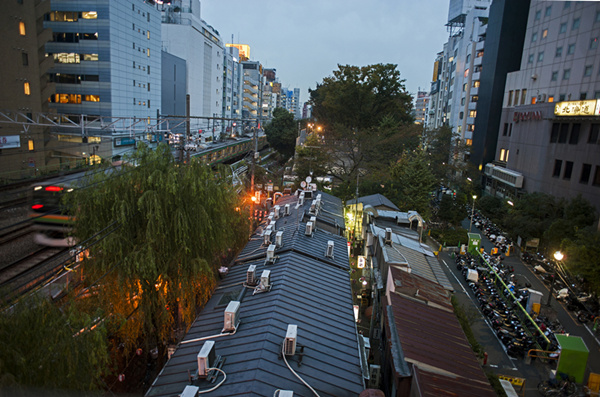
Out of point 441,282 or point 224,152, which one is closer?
point 441,282

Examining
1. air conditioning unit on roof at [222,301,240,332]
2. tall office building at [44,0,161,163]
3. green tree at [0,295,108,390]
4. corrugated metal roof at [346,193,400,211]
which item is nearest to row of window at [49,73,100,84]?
tall office building at [44,0,161,163]

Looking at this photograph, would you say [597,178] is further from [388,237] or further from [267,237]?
[267,237]

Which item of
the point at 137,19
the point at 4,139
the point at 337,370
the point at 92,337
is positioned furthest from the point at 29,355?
the point at 137,19

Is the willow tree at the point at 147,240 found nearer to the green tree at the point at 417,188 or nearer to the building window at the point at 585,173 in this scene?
the green tree at the point at 417,188

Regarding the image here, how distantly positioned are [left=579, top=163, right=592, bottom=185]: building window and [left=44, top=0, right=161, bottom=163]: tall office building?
36.7 meters

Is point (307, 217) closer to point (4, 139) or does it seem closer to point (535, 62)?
point (4, 139)

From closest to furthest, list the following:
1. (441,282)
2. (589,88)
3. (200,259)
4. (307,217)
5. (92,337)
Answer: (92,337), (200,259), (441,282), (307,217), (589,88)

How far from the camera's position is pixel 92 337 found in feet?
21.5

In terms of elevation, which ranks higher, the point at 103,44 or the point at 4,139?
the point at 103,44

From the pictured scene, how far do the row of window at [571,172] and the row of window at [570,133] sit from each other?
1.67m

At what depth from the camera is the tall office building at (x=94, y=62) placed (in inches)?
1463

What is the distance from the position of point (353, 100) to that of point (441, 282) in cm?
3649

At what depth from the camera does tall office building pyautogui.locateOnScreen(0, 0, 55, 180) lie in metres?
26.7

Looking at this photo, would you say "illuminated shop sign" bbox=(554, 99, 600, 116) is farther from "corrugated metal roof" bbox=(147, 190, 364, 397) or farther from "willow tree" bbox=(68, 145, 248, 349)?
"willow tree" bbox=(68, 145, 248, 349)
